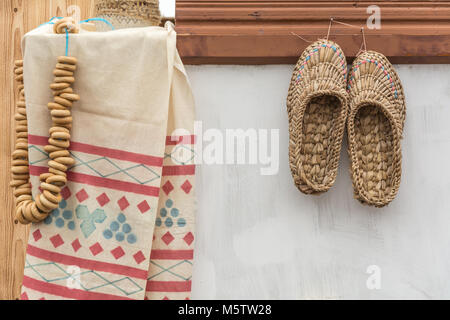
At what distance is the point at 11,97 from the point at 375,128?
0.76 metres

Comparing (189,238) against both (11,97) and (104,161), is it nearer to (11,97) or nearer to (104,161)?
(104,161)

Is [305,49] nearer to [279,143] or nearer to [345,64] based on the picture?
[345,64]

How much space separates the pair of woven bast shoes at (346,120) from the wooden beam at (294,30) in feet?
0.16

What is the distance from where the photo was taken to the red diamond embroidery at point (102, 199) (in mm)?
812

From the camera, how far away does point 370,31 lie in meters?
0.90

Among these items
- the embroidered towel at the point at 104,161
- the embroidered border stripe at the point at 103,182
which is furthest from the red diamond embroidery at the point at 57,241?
the embroidered border stripe at the point at 103,182

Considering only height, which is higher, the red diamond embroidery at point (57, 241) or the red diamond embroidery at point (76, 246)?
the red diamond embroidery at point (57, 241)

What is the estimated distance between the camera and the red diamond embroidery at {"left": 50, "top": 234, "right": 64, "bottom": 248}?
0.81m

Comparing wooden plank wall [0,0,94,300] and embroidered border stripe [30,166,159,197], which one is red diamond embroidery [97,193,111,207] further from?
wooden plank wall [0,0,94,300]

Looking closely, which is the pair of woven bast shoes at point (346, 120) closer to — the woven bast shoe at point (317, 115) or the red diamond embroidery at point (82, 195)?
the woven bast shoe at point (317, 115)

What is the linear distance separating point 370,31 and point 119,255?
2.08 ft

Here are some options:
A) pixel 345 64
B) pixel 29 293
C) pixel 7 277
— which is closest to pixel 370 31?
pixel 345 64

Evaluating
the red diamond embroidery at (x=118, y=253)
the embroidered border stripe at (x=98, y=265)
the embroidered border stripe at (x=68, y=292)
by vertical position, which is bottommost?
the embroidered border stripe at (x=68, y=292)

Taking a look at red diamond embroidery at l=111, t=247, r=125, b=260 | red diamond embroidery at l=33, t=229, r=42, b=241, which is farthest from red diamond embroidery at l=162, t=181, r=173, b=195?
red diamond embroidery at l=33, t=229, r=42, b=241
